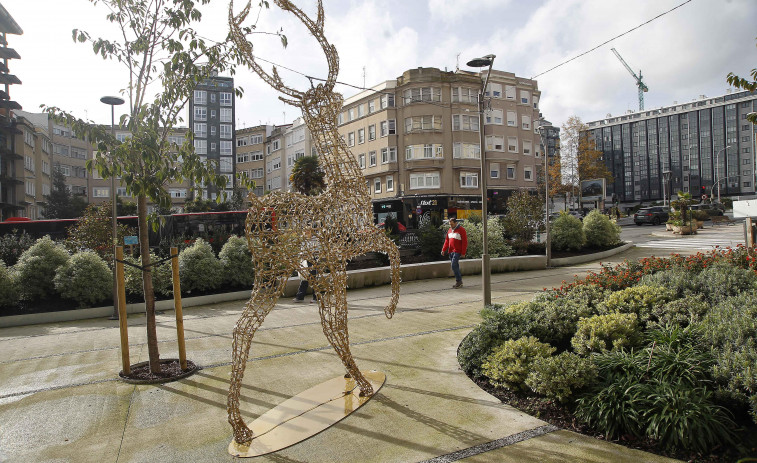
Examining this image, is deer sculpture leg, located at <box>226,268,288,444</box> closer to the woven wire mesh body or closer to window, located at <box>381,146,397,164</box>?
the woven wire mesh body

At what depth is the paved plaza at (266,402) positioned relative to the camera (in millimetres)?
3783

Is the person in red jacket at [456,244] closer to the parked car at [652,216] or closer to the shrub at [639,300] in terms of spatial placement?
the shrub at [639,300]

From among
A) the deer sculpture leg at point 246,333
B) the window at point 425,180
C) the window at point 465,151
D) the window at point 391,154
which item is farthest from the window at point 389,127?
the deer sculpture leg at point 246,333

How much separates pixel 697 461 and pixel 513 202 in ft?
47.2

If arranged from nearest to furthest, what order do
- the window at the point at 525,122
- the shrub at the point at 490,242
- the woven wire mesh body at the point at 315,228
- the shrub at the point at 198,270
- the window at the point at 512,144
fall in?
1. the woven wire mesh body at the point at 315,228
2. the shrub at the point at 198,270
3. the shrub at the point at 490,242
4. the window at the point at 512,144
5. the window at the point at 525,122

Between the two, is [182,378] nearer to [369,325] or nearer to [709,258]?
[369,325]

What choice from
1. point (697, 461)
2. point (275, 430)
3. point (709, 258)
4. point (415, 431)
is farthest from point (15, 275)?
point (709, 258)

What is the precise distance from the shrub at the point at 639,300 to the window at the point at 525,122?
133ft

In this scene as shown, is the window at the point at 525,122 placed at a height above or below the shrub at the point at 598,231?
above

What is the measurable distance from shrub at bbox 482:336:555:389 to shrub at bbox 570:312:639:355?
0.41 meters

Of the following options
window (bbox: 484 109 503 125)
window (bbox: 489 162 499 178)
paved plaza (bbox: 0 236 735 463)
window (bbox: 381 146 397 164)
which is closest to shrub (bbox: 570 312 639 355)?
paved plaza (bbox: 0 236 735 463)

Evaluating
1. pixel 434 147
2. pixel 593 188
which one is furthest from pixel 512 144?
pixel 434 147

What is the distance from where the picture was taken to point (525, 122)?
43.8 meters

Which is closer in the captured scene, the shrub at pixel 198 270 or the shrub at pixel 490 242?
the shrub at pixel 198 270
